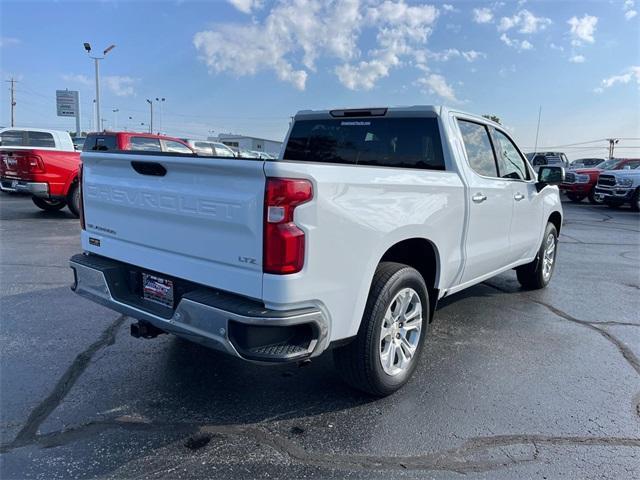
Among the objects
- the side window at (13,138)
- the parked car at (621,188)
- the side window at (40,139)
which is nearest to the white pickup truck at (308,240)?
the side window at (40,139)

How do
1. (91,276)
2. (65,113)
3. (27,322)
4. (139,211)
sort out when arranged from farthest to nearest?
(65,113) < (27,322) < (91,276) < (139,211)

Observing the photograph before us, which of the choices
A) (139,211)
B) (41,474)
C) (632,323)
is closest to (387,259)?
(139,211)

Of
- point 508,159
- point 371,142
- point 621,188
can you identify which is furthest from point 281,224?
point 621,188

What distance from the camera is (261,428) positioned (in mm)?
2945

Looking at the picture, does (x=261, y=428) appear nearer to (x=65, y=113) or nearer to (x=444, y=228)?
(x=444, y=228)

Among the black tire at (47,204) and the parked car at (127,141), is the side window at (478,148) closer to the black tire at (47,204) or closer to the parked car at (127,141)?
the parked car at (127,141)

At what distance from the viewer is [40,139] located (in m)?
14.4

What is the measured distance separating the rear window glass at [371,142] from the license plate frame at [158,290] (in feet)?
6.85

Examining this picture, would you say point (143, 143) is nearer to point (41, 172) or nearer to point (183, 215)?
point (41, 172)

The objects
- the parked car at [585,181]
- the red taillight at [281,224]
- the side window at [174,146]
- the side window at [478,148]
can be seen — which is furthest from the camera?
the parked car at [585,181]

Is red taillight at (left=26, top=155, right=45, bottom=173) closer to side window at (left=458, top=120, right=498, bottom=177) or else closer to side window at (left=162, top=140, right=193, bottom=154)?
side window at (left=162, top=140, right=193, bottom=154)

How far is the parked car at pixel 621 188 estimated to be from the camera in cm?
1802

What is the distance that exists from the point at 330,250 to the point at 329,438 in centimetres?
114

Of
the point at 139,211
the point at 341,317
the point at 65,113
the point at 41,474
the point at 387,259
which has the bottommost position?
the point at 41,474
